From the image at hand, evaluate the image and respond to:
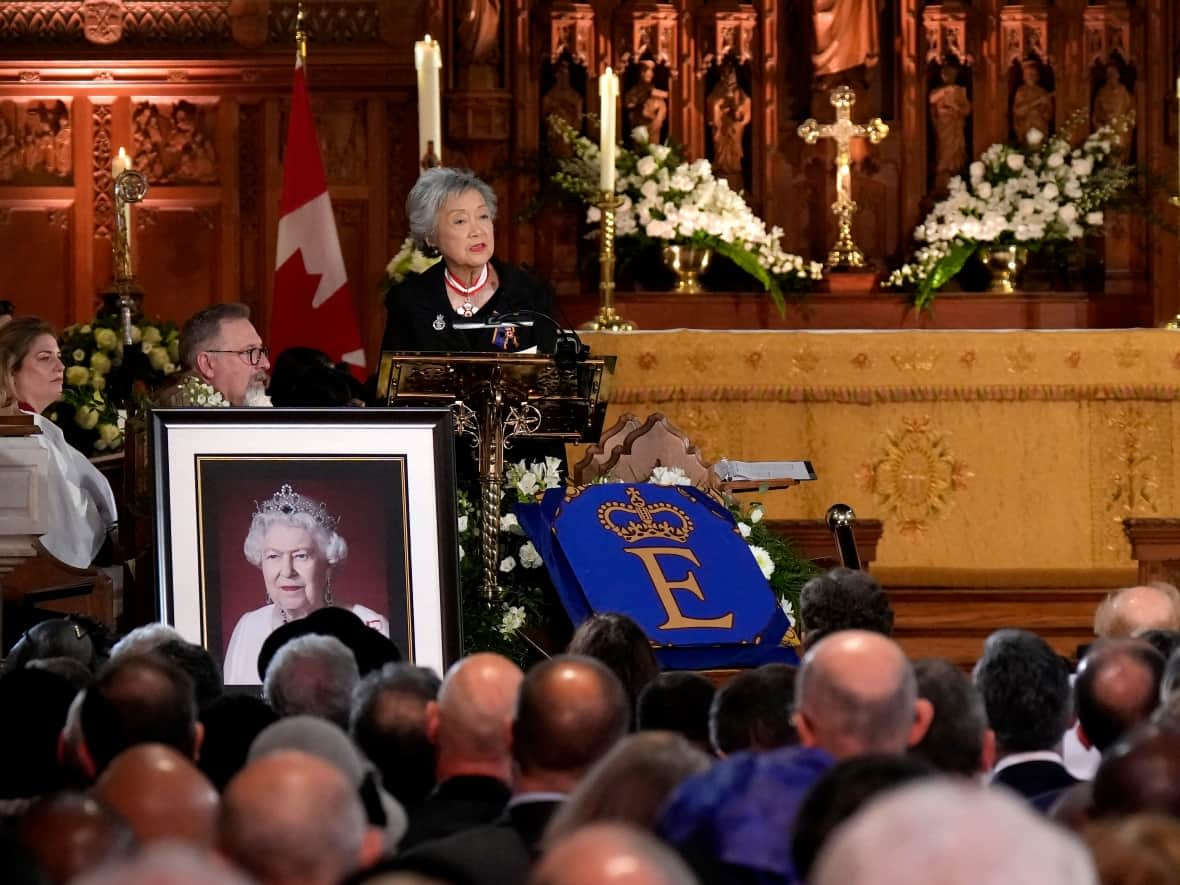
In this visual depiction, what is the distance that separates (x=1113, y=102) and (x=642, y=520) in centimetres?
502

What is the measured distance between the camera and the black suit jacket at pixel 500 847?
271 cm

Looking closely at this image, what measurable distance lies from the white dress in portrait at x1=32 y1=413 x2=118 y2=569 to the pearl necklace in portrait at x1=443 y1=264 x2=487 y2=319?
3.99ft

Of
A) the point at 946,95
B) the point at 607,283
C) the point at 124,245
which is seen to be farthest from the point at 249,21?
the point at 946,95

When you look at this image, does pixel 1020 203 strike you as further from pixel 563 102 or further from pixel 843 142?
pixel 563 102

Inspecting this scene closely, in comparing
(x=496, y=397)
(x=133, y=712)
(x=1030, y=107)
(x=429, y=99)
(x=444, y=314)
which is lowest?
(x=133, y=712)

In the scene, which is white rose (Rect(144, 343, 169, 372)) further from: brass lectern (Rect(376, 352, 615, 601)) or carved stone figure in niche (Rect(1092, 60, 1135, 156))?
carved stone figure in niche (Rect(1092, 60, 1135, 156))

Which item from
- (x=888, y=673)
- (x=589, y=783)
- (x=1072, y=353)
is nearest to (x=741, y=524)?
(x=1072, y=353)

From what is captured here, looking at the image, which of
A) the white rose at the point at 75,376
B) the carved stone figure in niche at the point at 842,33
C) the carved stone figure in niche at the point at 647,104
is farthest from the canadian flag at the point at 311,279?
the carved stone figure in niche at the point at 842,33

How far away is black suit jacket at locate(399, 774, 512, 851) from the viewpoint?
10.4 ft

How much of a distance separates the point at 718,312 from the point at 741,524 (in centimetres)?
339

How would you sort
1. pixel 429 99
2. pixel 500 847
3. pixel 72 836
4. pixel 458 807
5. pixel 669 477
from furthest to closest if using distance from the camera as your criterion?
pixel 429 99, pixel 669 477, pixel 458 807, pixel 500 847, pixel 72 836

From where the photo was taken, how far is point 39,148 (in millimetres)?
10258

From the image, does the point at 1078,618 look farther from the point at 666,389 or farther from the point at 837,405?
the point at 666,389

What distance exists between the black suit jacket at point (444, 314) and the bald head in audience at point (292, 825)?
3.55 m
